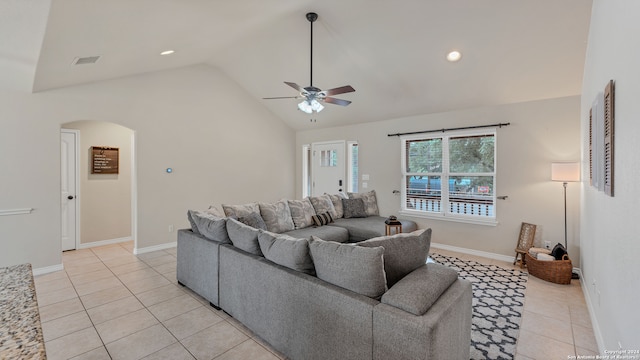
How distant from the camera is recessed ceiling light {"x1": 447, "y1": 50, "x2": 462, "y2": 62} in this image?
386 centimetres

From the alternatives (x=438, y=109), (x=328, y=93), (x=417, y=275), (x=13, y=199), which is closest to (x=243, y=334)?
(x=417, y=275)

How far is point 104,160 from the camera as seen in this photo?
17.7ft

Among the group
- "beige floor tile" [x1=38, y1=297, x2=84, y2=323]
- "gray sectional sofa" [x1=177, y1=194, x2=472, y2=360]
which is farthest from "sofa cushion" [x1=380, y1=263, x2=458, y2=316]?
"beige floor tile" [x1=38, y1=297, x2=84, y2=323]

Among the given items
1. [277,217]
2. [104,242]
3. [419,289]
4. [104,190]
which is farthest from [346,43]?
[104,242]

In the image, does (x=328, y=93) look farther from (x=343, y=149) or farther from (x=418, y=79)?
(x=343, y=149)

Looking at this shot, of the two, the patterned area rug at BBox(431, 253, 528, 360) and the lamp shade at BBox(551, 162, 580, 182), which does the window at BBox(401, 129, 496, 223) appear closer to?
the lamp shade at BBox(551, 162, 580, 182)

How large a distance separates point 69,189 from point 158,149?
1.71 m

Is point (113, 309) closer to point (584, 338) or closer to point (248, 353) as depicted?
point (248, 353)

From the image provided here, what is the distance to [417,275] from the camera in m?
1.87

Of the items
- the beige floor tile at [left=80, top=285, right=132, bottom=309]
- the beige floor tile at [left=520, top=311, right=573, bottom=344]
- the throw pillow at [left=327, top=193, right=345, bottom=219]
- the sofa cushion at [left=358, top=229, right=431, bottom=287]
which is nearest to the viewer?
the sofa cushion at [left=358, top=229, right=431, bottom=287]

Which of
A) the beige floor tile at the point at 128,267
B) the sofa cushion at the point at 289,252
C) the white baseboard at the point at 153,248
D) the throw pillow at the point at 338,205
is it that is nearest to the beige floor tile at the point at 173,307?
the sofa cushion at the point at 289,252

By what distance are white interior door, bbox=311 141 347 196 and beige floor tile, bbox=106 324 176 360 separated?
460cm

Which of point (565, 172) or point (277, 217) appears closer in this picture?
point (565, 172)

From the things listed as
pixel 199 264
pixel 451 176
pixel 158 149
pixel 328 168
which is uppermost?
pixel 158 149
